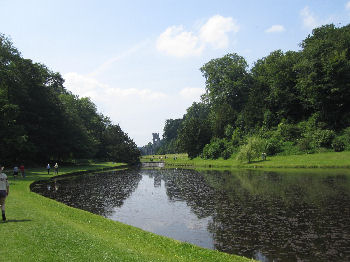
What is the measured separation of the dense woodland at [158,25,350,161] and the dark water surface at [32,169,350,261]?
31608 mm

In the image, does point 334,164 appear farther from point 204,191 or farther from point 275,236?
point 275,236

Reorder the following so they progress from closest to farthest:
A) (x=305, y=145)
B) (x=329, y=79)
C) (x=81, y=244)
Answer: (x=81, y=244) < (x=305, y=145) < (x=329, y=79)

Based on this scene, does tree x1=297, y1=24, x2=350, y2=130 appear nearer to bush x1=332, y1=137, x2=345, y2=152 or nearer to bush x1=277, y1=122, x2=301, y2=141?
bush x1=277, y1=122, x2=301, y2=141

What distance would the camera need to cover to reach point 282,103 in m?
77.2

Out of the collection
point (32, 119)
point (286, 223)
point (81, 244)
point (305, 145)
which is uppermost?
point (32, 119)

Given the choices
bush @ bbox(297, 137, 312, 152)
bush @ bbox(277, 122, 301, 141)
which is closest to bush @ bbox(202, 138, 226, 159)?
bush @ bbox(277, 122, 301, 141)

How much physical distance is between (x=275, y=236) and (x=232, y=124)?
7718 cm

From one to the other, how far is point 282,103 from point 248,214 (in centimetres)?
6218

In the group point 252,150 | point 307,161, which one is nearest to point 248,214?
point 307,161

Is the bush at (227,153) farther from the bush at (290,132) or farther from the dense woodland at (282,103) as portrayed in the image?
the bush at (290,132)

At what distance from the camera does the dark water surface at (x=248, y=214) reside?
13961mm

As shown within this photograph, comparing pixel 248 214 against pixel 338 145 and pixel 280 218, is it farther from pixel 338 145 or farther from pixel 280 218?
pixel 338 145

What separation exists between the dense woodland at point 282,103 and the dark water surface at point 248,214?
31.6 meters

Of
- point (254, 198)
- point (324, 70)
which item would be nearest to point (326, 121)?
point (324, 70)
